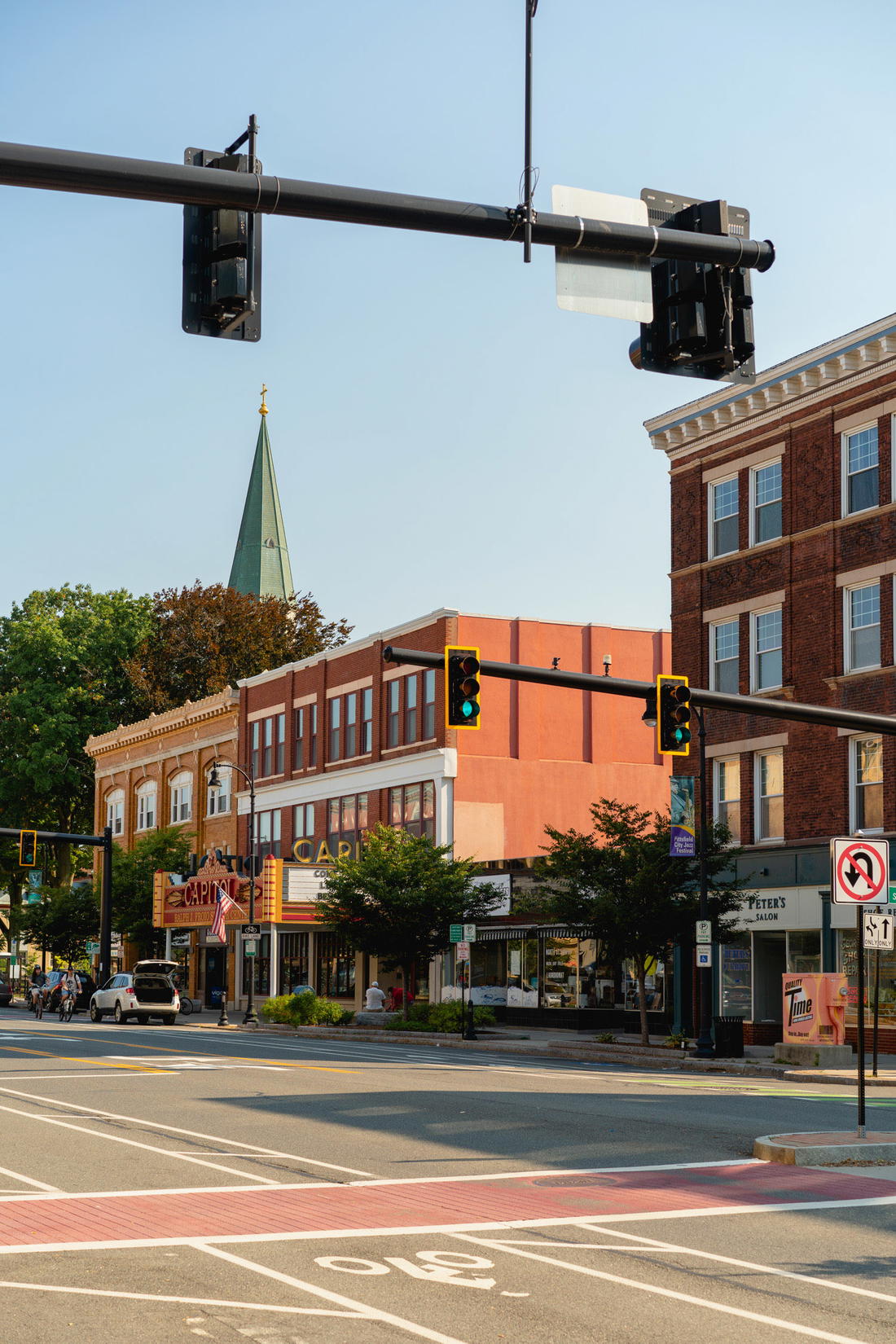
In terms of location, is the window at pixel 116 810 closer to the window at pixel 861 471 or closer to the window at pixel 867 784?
the window at pixel 867 784

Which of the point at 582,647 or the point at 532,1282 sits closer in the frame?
the point at 532,1282

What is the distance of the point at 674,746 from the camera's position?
19719 millimetres

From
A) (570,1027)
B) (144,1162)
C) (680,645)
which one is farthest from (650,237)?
(570,1027)

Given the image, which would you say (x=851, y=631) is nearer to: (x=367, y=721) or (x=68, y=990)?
(x=367, y=721)

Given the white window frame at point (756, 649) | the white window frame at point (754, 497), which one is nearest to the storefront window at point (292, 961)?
the white window frame at point (756, 649)

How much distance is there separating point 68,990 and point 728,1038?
1138 inches

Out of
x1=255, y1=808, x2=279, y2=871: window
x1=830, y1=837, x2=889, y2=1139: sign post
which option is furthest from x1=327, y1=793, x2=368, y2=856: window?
x1=830, y1=837, x2=889, y2=1139: sign post

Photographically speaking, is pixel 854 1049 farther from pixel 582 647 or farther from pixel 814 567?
pixel 582 647

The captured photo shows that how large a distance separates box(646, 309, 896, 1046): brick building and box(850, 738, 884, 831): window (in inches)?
1.6

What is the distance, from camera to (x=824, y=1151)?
15.3 meters

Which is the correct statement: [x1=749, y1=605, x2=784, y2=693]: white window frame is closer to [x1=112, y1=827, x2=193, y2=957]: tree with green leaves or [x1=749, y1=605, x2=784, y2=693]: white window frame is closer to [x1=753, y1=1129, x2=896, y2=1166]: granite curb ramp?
[x1=753, y1=1129, x2=896, y2=1166]: granite curb ramp

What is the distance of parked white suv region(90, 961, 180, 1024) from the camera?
50500mm

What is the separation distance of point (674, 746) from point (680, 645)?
2308cm

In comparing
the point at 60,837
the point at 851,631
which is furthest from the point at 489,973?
the point at 851,631
